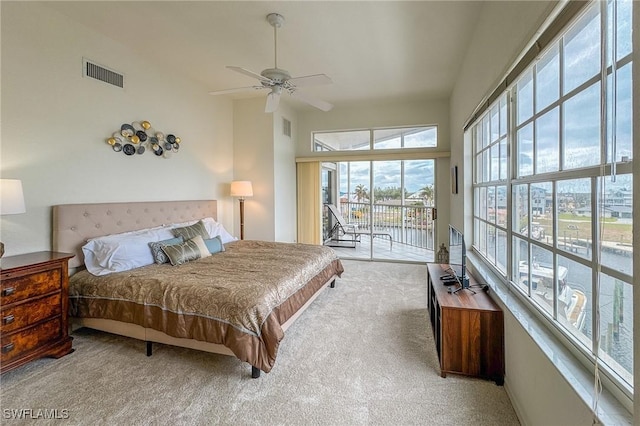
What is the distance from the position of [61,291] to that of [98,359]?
24.6 inches

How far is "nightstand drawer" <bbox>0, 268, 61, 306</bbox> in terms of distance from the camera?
2013 millimetres

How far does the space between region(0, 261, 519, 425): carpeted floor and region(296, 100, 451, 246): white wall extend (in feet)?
10.1

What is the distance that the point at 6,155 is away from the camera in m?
2.37

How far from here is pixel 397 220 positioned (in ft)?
19.9

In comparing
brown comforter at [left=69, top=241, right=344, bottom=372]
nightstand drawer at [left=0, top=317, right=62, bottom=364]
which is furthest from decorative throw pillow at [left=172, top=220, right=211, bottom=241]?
nightstand drawer at [left=0, top=317, right=62, bottom=364]

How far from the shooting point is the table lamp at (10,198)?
2.03m

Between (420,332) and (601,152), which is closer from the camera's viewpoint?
(601,152)

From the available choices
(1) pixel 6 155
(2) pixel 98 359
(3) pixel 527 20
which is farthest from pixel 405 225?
(1) pixel 6 155

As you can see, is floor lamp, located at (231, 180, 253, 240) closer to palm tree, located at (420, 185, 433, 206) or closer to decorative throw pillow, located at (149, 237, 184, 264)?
decorative throw pillow, located at (149, 237, 184, 264)

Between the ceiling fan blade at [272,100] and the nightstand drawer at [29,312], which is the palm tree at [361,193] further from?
the nightstand drawer at [29,312]

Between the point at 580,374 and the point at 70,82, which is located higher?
the point at 70,82

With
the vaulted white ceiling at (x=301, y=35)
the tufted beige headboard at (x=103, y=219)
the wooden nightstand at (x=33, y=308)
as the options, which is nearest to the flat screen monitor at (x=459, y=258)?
the vaulted white ceiling at (x=301, y=35)

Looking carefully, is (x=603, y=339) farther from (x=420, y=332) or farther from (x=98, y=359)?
(x=98, y=359)

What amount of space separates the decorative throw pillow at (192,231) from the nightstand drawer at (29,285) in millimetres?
1189
